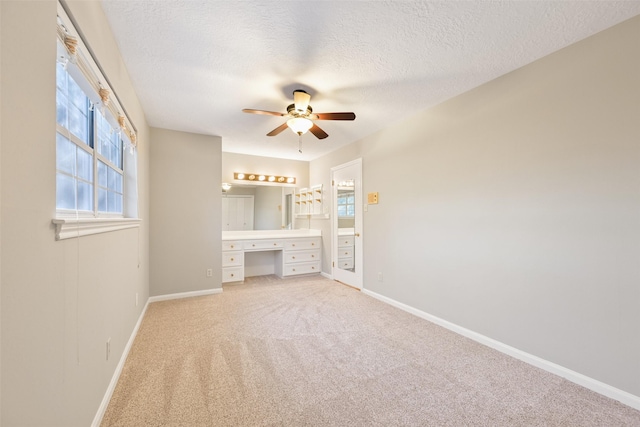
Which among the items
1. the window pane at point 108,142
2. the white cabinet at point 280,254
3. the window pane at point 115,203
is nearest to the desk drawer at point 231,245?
the white cabinet at point 280,254

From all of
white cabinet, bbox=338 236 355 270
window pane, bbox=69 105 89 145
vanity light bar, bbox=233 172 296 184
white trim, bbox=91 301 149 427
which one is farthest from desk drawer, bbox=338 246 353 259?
window pane, bbox=69 105 89 145

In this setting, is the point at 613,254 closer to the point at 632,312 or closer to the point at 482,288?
the point at 632,312

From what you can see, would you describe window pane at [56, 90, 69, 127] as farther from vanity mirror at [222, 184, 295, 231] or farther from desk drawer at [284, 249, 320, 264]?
desk drawer at [284, 249, 320, 264]

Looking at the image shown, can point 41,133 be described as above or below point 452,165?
below

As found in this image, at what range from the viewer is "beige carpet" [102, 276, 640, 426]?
61.3 inches

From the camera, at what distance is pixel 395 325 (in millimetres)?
2838

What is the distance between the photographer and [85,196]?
62.9 inches

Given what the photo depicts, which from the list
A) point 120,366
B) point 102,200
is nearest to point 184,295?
point 120,366

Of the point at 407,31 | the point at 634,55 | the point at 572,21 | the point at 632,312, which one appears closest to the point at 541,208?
the point at 632,312

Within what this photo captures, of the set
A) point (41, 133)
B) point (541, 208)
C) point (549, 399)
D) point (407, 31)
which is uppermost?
point (407, 31)

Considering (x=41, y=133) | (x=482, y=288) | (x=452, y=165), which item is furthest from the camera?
(x=452, y=165)

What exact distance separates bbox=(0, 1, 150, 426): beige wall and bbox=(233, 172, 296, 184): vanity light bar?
11.2 ft

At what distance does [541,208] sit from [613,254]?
1.63ft

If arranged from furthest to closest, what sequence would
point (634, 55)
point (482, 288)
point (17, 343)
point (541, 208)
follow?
point (482, 288), point (541, 208), point (634, 55), point (17, 343)
